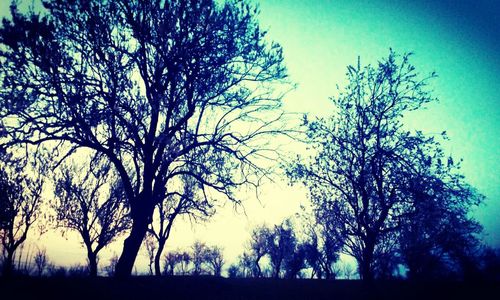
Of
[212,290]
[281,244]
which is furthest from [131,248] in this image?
[281,244]

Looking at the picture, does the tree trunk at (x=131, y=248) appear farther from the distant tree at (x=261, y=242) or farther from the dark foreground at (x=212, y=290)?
the distant tree at (x=261, y=242)

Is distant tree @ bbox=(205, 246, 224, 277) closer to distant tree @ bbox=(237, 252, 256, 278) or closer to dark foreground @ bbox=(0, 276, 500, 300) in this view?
distant tree @ bbox=(237, 252, 256, 278)

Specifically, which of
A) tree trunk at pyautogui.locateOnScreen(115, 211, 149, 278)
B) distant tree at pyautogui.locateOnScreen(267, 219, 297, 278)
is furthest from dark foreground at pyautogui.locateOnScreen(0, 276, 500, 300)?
distant tree at pyautogui.locateOnScreen(267, 219, 297, 278)

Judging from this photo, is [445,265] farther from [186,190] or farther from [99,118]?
[99,118]

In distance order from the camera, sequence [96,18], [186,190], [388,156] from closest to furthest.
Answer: [96,18]
[388,156]
[186,190]

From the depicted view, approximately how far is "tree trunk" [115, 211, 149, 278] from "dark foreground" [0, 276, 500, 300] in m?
0.45

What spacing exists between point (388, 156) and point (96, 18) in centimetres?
1540

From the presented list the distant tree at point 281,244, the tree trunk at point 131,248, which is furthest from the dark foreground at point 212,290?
the distant tree at point 281,244

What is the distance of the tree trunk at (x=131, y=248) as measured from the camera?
10.9 meters

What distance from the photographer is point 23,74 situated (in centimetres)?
1045

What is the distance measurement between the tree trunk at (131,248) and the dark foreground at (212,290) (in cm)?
45

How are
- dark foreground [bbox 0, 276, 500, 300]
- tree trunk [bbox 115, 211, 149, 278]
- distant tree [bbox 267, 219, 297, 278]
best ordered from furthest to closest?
distant tree [bbox 267, 219, 297, 278] < tree trunk [bbox 115, 211, 149, 278] < dark foreground [bbox 0, 276, 500, 300]

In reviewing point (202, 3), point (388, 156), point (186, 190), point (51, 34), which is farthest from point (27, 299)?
point (388, 156)

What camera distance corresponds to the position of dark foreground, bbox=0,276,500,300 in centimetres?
827
